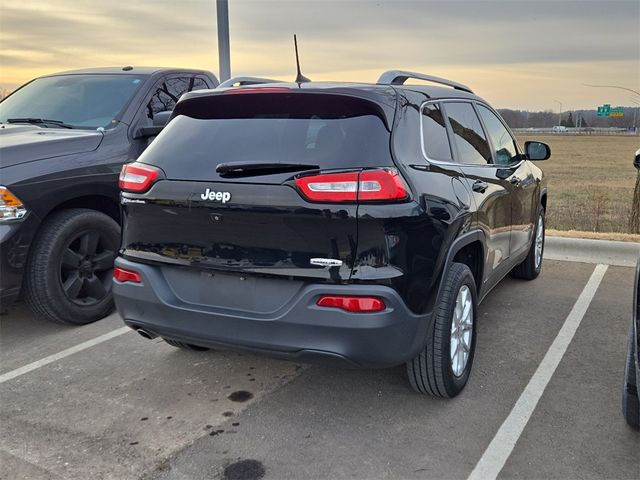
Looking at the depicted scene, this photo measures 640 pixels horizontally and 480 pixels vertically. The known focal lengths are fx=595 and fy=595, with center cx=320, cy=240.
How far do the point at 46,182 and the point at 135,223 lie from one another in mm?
1508

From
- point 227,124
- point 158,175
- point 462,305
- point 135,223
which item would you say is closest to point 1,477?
point 135,223

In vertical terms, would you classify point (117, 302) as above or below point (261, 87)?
below

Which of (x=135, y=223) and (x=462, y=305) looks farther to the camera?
(x=462, y=305)

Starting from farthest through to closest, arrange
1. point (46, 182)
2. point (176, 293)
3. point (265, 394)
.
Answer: point (46, 182), point (265, 394), point (176, 293)

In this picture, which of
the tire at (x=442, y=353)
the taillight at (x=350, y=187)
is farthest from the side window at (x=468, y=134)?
the taillight at (x=350, y=187)

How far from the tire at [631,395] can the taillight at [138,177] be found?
254 cm

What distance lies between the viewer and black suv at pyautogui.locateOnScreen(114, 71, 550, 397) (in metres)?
2.74

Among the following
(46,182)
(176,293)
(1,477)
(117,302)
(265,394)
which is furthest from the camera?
(46,182)

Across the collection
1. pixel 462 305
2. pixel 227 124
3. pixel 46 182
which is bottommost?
pixel 462 305

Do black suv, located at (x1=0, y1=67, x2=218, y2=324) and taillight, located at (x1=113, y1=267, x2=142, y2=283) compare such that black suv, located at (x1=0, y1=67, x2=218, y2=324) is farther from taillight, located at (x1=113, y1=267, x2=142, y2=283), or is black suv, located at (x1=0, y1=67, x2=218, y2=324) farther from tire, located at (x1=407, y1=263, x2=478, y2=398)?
tire, located at (x1=407, y1=263, x2=478, y2=398)

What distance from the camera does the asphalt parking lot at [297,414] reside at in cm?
284

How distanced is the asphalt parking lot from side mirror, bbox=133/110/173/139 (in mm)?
1672

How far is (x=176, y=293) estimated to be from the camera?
121 inches

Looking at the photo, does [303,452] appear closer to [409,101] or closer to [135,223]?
[135,223]
